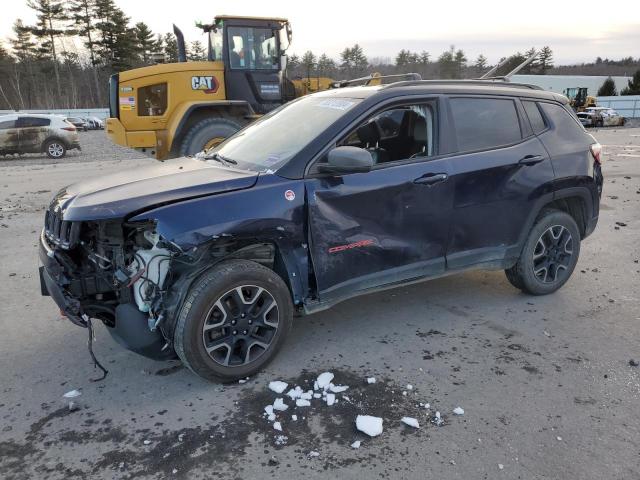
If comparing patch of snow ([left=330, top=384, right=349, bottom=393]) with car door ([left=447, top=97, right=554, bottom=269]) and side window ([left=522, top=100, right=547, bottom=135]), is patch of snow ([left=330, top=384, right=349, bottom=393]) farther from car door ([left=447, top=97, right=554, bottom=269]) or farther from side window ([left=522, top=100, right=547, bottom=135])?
side window ([left=522, top=100, right=547, bottom=135])

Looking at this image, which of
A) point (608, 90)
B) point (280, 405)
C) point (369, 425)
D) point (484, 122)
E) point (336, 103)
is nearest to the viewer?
point (369, 425)

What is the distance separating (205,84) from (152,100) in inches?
44.9

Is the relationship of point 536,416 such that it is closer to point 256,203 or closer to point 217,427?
point 217,427

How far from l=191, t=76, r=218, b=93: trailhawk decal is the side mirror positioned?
8068 mm

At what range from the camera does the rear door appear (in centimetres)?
1777

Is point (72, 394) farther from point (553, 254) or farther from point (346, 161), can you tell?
point (553, 254)

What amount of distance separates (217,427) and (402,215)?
192 centimetres

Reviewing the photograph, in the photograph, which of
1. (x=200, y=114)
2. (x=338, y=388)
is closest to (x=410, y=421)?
(x=338, y=388)

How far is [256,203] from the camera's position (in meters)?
3.21

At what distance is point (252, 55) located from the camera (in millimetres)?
11000

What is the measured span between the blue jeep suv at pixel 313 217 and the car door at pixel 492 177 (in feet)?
0.04

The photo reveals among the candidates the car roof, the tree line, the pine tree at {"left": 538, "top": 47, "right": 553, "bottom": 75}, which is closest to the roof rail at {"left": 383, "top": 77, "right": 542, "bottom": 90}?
the car roof

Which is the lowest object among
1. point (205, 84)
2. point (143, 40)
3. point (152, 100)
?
point (152, 100)

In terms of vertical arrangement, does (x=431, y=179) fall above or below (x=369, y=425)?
above
